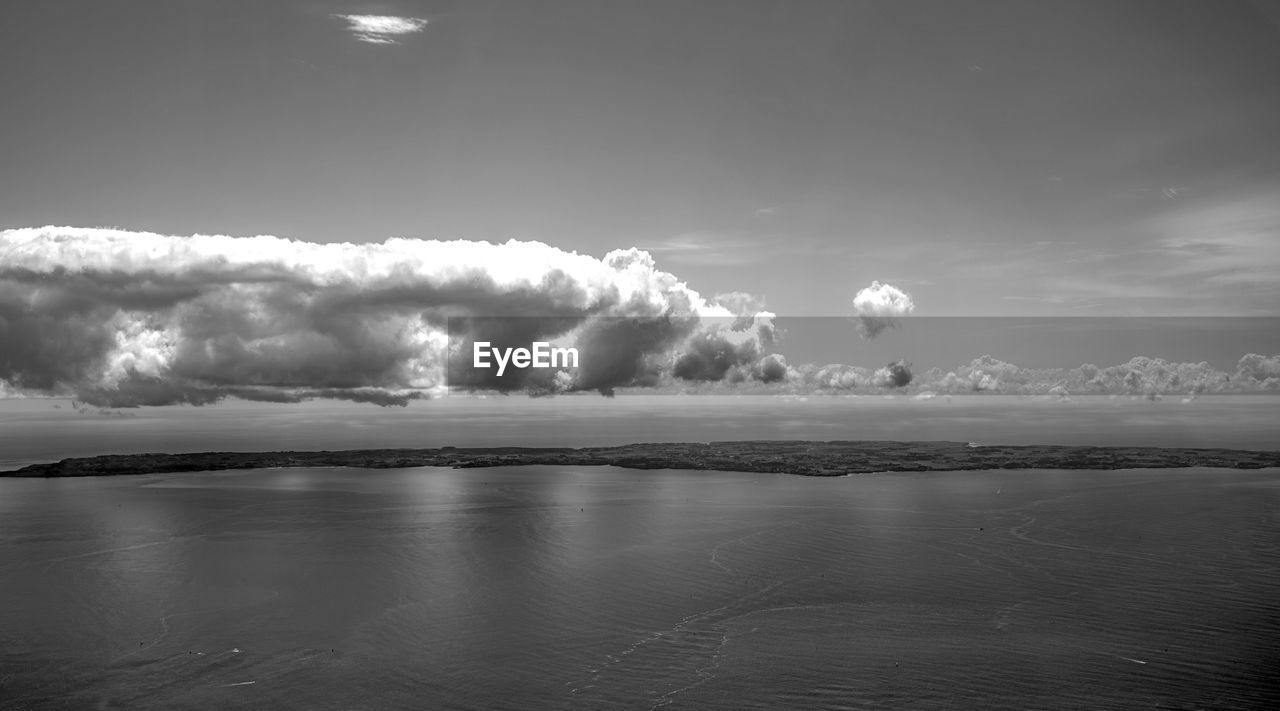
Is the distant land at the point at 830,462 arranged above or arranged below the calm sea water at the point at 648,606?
above

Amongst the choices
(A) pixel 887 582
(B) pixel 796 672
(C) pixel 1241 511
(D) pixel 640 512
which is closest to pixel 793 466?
(D) pixel 640 512

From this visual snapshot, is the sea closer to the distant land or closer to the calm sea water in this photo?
the calm sea water

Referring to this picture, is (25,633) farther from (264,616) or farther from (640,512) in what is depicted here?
(640,512)

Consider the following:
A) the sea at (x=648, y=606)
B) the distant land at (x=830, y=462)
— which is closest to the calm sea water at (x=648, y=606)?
the sea at (x=648, y=606)

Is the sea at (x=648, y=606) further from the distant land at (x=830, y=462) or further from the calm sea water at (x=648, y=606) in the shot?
the distant land at (x=830, y=462)

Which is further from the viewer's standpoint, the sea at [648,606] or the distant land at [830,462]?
the distant land at [830,462]

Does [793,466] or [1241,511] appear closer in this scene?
[1241,511]

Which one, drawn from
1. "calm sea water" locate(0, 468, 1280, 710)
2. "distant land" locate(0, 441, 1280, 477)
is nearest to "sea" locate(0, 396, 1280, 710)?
"calm sea water" locate(0, 468, 1280, 710)

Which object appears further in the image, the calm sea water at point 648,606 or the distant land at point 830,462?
the distant land at point 830,462

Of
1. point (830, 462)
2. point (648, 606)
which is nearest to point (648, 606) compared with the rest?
point (648, 606)
